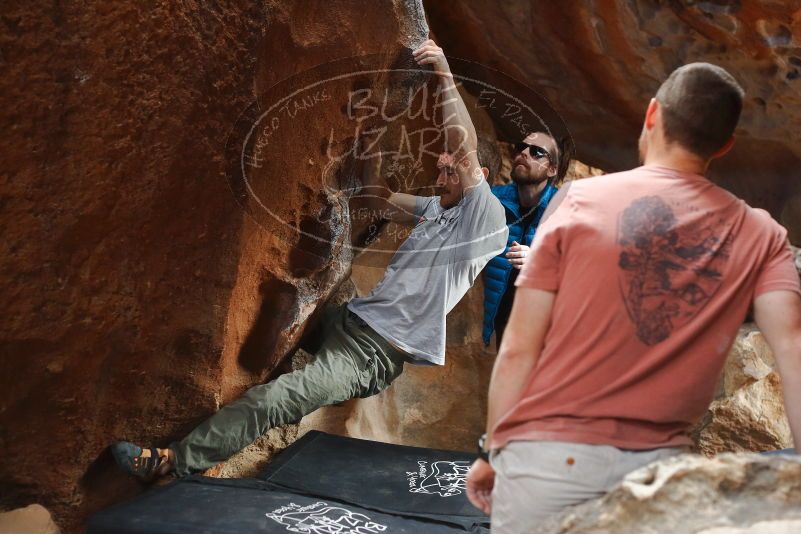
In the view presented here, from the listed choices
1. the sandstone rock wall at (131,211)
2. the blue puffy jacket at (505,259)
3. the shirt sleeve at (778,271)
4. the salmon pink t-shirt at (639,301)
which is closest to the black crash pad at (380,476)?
the sandstone rock wall at (131,211)

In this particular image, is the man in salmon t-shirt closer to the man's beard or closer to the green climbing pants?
the green climbing pants

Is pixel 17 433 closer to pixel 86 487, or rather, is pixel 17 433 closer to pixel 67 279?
pixel 86 487

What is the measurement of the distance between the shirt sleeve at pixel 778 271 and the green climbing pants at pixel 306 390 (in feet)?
6.21

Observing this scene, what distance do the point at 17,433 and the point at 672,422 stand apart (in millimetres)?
1992

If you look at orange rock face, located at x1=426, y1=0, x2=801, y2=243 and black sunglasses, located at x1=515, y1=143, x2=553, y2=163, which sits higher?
orange rock face, located at x1=426, y1=0, x2=801, y2=243

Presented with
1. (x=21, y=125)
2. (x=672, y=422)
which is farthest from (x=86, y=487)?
(x=672, y=422)

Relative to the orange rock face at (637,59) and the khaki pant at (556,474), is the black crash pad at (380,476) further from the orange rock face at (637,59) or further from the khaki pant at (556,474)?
the orange rock face at (637,59)

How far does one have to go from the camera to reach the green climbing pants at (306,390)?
2.82 m

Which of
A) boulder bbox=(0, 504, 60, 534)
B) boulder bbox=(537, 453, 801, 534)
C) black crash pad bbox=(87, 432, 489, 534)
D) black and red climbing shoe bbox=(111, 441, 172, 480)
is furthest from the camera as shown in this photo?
black and red climbing shoe bbox=(111, 441, 172, 480)

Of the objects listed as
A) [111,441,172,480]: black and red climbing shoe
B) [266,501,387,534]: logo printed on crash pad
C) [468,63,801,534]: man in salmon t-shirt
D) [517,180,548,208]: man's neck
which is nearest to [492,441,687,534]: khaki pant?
[468,63,801,534]: man in salmon t-shirt

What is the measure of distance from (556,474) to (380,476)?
1746mm

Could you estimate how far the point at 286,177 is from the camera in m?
2.85

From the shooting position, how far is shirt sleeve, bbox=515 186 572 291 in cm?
138

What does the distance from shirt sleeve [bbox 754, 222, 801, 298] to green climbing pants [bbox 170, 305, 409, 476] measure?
189 cm
